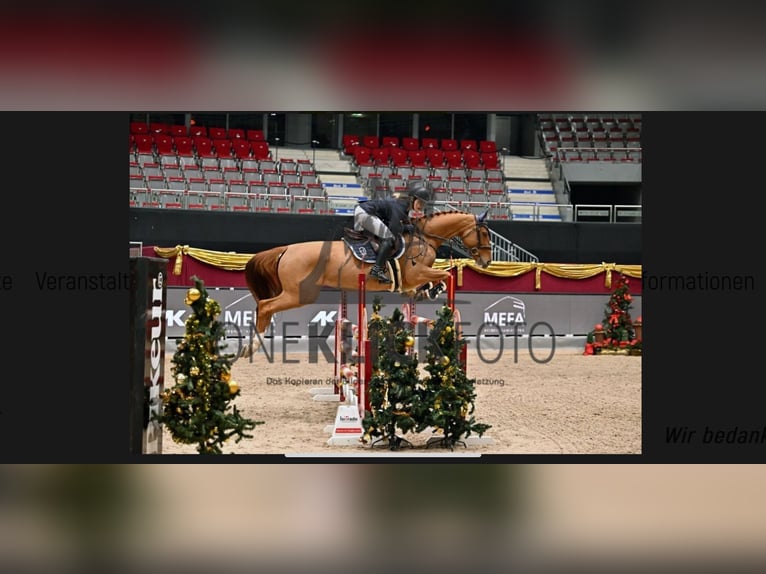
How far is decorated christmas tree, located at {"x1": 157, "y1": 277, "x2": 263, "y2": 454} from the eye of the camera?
3.77m

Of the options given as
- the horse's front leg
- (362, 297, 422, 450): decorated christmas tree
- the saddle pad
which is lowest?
(362, 297, 422, 450): decorated christmas tree

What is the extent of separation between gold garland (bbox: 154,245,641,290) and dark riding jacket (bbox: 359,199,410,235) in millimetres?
3648

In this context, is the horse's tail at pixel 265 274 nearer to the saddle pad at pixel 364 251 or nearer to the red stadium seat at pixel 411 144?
the saddle pad at pixel 364 251

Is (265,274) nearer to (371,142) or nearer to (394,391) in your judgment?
(394,391)

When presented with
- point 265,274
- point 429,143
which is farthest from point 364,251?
point 429,143

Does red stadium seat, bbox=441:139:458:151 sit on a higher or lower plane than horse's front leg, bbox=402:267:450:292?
higher

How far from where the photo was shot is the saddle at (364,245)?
7120 mm

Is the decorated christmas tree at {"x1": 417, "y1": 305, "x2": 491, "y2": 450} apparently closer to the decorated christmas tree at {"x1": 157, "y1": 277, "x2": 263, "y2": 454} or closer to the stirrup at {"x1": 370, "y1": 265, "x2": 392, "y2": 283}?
the decorated christmas tree at {"x1": 157, "y1": 277, "x2": 263, "y2": 454}

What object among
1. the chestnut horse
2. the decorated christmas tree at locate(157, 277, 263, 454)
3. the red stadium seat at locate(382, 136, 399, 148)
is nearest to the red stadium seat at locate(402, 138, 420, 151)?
the red stadium seat at locate(382, 136, 399, 148)
